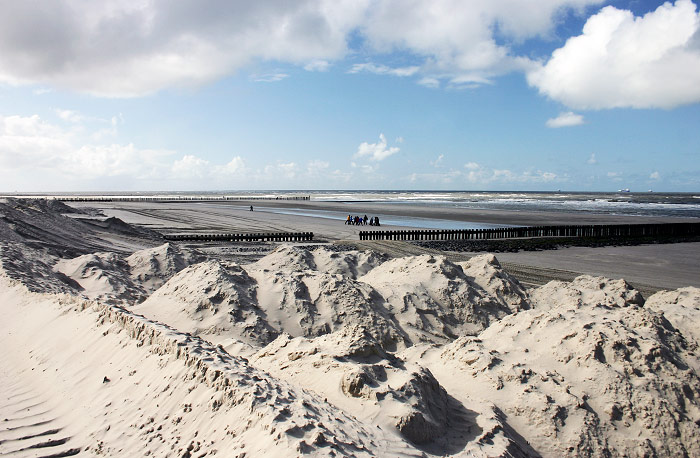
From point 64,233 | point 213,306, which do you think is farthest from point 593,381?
point 64,233

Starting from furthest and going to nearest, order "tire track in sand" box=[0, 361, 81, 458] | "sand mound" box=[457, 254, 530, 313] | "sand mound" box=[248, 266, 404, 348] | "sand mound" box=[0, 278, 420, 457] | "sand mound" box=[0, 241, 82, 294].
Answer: "sand mound" box=[0, 241, 82, 294] → "sand mound" box=[457, 254, 530, 313] → "sand mound" box=[248, 266, 404, 348] → "tire track in sand" box=[0, 361, 81, 458] → "sand mound" box=[0, 278, 420, 457]

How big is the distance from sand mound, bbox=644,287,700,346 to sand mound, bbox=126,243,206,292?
12.6 meters

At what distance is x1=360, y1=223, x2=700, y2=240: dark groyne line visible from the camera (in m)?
30.7

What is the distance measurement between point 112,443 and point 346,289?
6461 millimetres

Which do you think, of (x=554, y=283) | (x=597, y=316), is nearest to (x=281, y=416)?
(x=597, y=316)

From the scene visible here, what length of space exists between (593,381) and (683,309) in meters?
3.76

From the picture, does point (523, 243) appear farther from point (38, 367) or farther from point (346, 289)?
point (38, 367)

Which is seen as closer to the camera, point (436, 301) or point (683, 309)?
point (683, 309)

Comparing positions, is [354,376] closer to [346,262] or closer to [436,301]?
[436,301]

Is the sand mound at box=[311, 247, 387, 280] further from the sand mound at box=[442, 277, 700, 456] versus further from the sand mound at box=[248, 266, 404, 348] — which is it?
the sand mound at box=[442, 277, 700, 456]

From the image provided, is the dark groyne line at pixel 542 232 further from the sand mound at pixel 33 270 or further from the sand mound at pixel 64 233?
the sand mound at pixel 33 270

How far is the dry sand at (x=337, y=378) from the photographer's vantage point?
4.86 m

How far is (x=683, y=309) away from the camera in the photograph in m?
8.88

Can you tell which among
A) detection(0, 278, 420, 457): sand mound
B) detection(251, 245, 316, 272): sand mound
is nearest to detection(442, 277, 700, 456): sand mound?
detection(0, 278, 420, 457): sand mound
